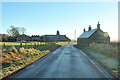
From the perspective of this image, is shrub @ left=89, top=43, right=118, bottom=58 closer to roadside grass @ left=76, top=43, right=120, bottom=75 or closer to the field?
roadside grass @ left=76, top=43, right=120, bottom=75

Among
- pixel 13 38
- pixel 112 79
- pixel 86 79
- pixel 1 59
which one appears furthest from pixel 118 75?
pixel 13 38

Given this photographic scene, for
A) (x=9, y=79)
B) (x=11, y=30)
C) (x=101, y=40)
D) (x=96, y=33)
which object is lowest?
(x=9, y=79)

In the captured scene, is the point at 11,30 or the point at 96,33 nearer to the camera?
the point at 96,33

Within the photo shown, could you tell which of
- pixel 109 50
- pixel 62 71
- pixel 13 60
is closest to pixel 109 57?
pixel 109 50

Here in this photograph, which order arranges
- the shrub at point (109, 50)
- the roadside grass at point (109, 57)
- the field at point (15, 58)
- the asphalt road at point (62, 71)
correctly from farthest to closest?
the shrub at point (109, 50) → the roadside grass at point (109, 57) → the field at point (15, 58) → the asphalt road at point (62, 71)

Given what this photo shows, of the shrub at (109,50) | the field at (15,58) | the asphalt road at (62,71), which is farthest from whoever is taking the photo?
the shrub at (109,50)

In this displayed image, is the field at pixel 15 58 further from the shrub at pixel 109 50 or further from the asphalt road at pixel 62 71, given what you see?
the shrub at pixel 109 50

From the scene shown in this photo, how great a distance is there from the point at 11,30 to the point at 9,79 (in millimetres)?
73399

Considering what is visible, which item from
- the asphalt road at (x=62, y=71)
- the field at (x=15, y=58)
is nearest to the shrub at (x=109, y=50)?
the asphalt road at (x=62, y=71)

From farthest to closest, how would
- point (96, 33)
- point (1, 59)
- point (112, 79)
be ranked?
1. point (96, 33)
2. point (1, 59)
3. point (112, 79)

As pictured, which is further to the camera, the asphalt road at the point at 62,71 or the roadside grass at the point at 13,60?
the roadside grass at the point at 13,60

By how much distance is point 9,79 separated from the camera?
6363mm

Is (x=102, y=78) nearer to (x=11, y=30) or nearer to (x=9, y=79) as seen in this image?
(x=9, y=79)

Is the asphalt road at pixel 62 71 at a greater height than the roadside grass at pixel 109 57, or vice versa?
the roadside grass at pixel 109 57
